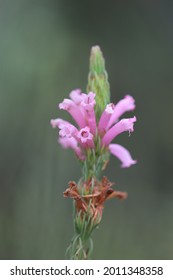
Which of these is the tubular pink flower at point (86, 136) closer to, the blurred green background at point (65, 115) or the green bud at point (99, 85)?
the green bud at point (99, 85)

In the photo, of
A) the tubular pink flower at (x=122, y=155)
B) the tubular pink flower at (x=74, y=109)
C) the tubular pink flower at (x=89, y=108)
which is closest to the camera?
the tubular pink flower at (x=89, y=108)

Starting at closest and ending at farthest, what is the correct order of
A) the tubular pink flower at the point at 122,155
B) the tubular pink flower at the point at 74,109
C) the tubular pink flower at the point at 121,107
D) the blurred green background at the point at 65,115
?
the tubular pink flower at the point at 74,109 < the tubular pink flower at the point at 121,107 < the tubular pink flower at the point at 122,155 < the blurred green background at the point at 65,115

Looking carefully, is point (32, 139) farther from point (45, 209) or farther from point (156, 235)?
point (156, 235)

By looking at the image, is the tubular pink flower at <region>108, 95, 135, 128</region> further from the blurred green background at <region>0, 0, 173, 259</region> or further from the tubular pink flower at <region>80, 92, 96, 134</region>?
the blurred green background at <region>0, 0, 173, 259</region>

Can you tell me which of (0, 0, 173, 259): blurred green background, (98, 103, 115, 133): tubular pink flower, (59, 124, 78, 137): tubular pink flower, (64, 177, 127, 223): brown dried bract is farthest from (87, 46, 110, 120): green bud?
(0, 0, 173, 259): blurred green background

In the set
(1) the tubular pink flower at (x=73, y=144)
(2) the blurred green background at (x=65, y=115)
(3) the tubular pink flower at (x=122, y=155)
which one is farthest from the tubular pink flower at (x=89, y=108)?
(2) the blurred green background at (x=65, y=115)

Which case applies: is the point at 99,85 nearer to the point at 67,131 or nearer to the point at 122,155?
the point at 67,131
